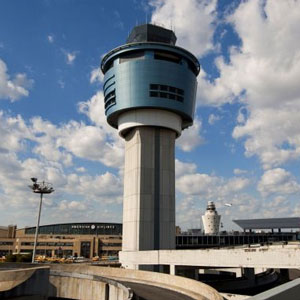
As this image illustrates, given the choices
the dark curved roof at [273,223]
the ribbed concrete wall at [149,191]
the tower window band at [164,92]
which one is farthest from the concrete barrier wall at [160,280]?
the dark curved roof at [273,223]

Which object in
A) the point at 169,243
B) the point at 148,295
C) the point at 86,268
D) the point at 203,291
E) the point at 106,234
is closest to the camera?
the point at 203,291

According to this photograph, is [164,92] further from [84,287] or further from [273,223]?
[273,223]

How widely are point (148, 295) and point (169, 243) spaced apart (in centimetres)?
3284

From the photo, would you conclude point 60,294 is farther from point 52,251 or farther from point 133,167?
point 52,251

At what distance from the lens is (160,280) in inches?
1676

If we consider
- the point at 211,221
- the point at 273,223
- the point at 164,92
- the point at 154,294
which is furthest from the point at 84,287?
the point at 273,223

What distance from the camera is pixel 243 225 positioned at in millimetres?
125188

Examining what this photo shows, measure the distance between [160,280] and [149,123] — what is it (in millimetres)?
34108

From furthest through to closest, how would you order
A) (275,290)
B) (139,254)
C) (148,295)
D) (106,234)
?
1. (106,234)
2. (139,254)
3. (148,295)
4. (275,290)

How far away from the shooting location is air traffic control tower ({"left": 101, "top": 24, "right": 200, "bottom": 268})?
66.4m

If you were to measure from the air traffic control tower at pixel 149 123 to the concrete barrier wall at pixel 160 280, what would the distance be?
12.0 meters

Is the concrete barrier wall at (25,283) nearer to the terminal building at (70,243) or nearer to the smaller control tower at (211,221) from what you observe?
the terminal building at (70,243)

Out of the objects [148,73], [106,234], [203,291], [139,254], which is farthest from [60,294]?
[106,234]

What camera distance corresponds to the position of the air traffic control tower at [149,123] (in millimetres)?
66438
